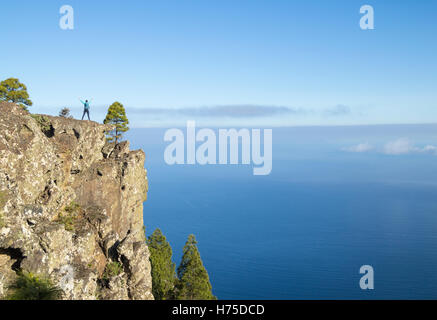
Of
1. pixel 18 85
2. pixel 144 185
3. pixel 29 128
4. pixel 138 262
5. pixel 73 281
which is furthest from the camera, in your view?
pixel 144 185

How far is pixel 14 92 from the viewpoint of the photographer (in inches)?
1538

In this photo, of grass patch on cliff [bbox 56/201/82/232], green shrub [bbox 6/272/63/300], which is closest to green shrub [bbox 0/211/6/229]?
green shrub [bbox 6/272/63/300]

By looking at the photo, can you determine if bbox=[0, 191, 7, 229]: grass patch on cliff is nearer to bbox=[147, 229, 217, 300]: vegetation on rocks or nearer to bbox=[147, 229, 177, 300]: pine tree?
bbox=[147, 229, 217, 300]: vegetation on rocks

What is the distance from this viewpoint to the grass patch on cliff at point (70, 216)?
30225 millimetres

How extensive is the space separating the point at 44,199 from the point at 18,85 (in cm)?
1821

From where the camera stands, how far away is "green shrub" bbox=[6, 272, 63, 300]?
21219mm

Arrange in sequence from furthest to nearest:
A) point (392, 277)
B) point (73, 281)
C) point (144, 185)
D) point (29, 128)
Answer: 1. point (392, 277)
2. point (144, 185)
3. point (29, 128)
4. point (73, 281)

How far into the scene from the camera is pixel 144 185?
48344 mm

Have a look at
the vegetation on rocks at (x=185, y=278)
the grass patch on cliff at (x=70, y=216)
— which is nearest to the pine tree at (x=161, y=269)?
the vegetation on rocks at (x=185, y=278)

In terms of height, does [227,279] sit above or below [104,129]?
below

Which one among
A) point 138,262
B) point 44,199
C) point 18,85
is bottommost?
point 138,262
